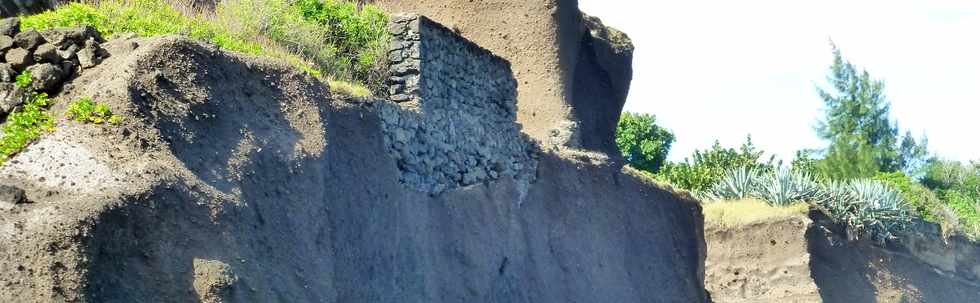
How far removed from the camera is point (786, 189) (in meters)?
21.8

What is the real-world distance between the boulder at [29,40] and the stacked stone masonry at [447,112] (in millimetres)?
3449

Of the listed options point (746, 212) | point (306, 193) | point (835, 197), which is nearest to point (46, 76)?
point (306, 193)

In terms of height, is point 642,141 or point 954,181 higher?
point 954,181

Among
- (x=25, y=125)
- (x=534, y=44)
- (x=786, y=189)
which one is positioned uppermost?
(x=534, y=44)

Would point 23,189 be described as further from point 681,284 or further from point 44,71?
point 681,284

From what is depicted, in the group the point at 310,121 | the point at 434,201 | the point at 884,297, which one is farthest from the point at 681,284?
the point at 310,121

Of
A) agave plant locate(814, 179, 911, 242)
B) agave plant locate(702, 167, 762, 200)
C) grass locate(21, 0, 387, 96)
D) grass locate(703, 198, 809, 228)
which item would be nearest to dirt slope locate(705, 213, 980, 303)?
grass locate(703, 198, 809, 228)

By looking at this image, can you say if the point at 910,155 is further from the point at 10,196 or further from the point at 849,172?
the point at 10,196

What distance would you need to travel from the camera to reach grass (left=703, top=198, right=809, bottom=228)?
21125mm

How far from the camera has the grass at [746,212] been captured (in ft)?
69.3

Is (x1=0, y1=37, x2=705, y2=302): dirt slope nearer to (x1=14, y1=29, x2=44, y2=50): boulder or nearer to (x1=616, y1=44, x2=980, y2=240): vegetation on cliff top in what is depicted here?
(x1=14, y1=29, x2=44, y2=50): boulder

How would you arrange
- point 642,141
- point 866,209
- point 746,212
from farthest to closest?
point 642,141, point 866,209, point 746,212

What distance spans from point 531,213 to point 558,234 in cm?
63

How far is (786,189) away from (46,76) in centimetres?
1407
